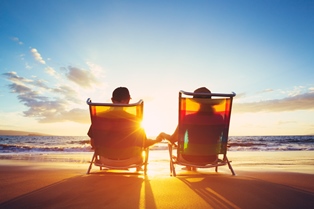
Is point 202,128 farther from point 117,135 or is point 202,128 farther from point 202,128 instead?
point 117,135

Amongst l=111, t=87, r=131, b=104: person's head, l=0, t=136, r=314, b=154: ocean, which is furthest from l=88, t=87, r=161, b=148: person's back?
l=0, t=136, r=314, b=154: ocean

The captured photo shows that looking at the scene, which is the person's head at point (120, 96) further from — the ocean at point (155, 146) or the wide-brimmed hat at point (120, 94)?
the ocean at point (155, 146)

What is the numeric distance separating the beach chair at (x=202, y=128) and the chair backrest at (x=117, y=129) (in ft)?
2.68

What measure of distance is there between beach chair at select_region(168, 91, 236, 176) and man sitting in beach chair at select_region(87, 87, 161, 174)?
0.80m

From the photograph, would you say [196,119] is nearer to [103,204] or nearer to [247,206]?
[247,206]

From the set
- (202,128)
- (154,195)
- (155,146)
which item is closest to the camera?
(154,195)

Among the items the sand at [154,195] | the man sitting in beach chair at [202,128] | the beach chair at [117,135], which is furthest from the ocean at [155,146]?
the sand at [154,195]

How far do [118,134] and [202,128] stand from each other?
1603mm

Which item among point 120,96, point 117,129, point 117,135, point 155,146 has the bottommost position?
point 155,146

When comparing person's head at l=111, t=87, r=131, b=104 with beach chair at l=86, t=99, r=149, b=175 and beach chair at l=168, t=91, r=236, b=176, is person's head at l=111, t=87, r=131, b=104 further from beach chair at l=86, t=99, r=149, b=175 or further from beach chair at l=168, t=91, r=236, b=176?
beach chair at l=168, t=91, r=236, b=176

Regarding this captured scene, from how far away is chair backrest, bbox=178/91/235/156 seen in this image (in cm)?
409

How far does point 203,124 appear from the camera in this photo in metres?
4.14

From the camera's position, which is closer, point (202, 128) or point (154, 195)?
point (154, 195)

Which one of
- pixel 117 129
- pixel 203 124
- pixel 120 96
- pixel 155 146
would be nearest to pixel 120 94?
pixel 120 96
